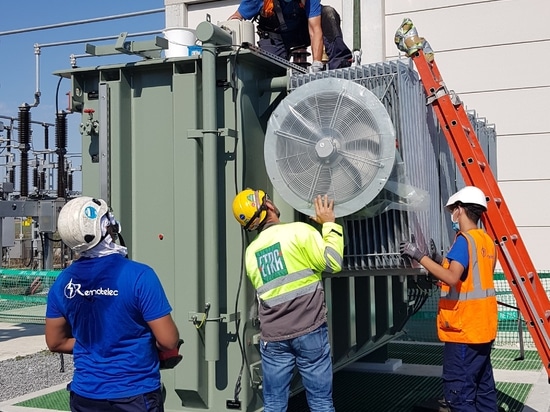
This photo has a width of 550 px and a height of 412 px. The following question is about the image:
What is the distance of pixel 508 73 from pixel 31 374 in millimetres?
7854

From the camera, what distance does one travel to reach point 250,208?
4457 mm

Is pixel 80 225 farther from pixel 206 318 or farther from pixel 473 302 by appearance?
pixel 473 302

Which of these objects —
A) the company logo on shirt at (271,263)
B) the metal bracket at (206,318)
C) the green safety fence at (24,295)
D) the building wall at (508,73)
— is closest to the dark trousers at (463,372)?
the company logo on shirt at (271,263)

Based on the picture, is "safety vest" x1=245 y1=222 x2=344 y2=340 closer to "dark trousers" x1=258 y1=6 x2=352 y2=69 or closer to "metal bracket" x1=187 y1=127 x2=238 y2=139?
"metal bracket" x1=187 y1=127 x2=238 y2=139

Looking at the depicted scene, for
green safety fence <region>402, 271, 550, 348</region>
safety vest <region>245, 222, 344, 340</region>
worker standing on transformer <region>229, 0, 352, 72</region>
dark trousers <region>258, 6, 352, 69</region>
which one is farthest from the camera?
green safety fence <region>402, 271, 550, 348</region>

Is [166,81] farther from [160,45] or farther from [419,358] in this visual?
[419,358]

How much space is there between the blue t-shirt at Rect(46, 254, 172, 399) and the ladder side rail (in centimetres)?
271

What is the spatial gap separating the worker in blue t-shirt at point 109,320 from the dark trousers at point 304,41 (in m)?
3.77

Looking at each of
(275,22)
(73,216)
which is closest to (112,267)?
(73,216)

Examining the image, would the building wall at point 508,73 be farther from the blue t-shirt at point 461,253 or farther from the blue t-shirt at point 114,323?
the blue t-shirt at point 114,323

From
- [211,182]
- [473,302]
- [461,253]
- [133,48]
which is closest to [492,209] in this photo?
[461,253]

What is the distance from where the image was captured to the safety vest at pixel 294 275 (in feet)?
14.3

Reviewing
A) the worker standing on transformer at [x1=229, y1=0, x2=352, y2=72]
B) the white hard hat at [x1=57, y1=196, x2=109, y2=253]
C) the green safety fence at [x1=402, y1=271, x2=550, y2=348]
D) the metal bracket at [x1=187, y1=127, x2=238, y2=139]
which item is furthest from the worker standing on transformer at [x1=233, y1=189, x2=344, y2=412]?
the green safety fence at [x1=402, y1=271, x2=550, y2=348]

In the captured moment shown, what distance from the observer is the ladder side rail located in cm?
500
